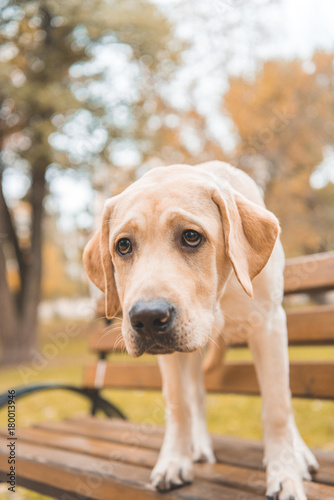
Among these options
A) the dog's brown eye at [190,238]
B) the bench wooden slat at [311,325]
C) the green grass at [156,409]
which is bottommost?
the green grass at [156,409]

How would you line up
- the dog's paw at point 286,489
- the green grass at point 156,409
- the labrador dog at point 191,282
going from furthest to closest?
the green grass at point 156,409 → the dog's paw at point 286,489 → the labrador dog at point 191,282

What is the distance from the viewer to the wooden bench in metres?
2.40

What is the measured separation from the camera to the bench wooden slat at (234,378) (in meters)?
3.05

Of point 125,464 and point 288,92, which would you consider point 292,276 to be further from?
point 288,92

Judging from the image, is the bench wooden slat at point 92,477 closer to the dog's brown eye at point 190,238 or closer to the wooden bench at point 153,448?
the wooden bench at point 153,448

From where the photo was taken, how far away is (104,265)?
2393mm

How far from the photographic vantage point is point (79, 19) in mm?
12227

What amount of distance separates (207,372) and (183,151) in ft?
32.0

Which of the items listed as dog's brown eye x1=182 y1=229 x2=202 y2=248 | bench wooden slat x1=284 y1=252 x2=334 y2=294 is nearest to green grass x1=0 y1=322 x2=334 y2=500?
bench wooden slat x1=284 y1=252 x2=334 y2=294

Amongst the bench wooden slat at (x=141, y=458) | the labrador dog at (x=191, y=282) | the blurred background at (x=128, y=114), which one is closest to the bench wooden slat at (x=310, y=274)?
the labrador dog at (x=191, y=282)

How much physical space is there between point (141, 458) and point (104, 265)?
113 centimetres

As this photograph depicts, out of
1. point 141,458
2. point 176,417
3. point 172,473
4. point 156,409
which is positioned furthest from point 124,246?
point 156,409

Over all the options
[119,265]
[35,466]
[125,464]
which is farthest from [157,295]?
[35,466]

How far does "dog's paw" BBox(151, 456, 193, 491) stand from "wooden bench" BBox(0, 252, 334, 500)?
0.14ft
